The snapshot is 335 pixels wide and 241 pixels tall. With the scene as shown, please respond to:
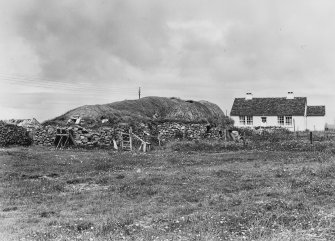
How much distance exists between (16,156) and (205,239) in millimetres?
20303

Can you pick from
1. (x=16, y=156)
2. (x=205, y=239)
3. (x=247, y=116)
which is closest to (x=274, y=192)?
(x=205, y=239)

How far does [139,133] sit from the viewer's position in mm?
40031

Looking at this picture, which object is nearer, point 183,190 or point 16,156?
point 183,190

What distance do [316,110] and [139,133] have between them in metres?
43.9

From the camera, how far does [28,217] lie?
11.1 meters

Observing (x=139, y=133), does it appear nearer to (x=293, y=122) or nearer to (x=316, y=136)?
(x=316, y=136)

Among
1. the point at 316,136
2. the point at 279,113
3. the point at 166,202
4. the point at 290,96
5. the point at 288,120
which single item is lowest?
the point at 166,202

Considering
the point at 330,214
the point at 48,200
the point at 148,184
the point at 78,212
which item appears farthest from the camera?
the point at 148,184

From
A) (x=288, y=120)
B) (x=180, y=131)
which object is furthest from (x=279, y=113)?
(x=180, y=131)

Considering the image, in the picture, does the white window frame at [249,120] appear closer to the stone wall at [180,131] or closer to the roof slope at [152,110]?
the roof slope at [152,110]

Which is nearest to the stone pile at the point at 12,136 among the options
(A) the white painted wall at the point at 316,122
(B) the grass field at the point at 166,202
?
(B) the grass field at the point at 166,202

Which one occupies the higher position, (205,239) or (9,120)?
(9,120)

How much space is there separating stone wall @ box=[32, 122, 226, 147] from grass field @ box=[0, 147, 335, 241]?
49.1 feet

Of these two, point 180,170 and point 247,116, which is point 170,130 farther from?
point 247,116
